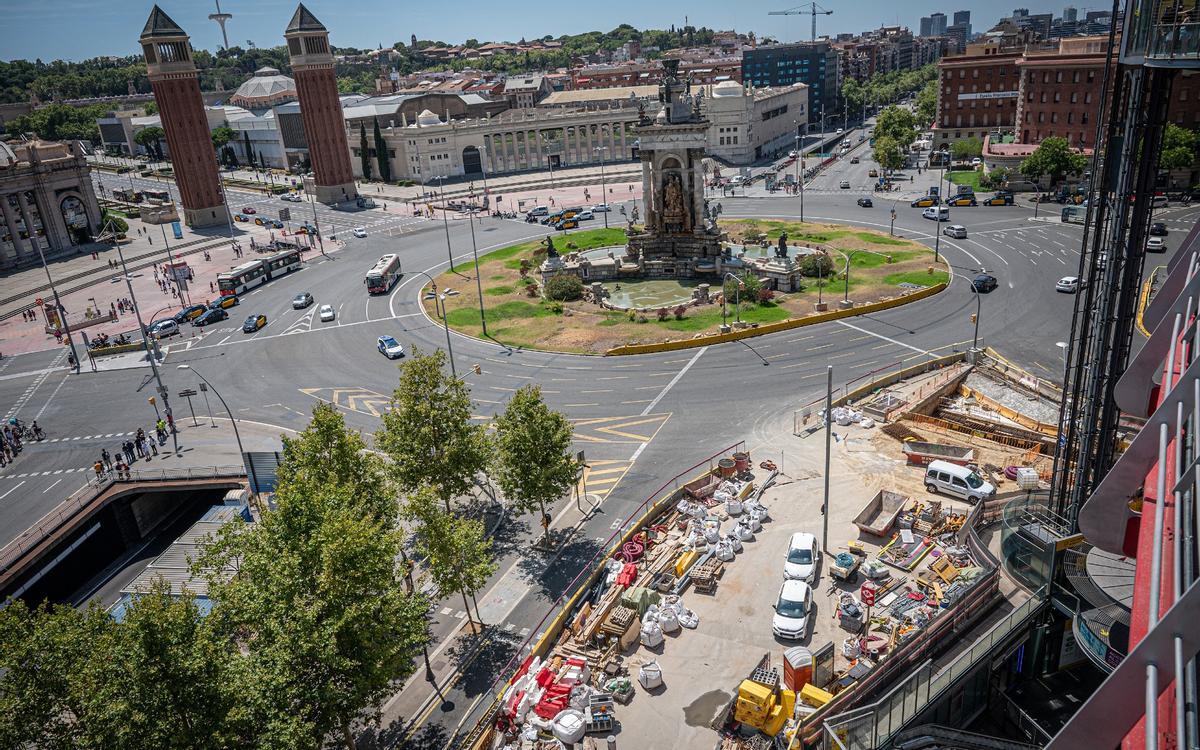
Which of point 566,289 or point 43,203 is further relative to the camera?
point 43,203

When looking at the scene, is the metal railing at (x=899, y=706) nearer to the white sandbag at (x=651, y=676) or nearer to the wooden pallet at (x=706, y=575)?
the white sandbag at (x=651, y=676)

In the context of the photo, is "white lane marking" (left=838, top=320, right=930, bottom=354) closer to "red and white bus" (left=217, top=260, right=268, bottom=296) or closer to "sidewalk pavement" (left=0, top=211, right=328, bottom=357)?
"red and white bus" (left=217, top=260, right=268, bottom=296)

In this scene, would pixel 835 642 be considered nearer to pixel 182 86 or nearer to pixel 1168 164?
pixel 1168 164

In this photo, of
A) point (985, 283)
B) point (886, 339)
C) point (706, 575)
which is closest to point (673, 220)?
point (886, 339)

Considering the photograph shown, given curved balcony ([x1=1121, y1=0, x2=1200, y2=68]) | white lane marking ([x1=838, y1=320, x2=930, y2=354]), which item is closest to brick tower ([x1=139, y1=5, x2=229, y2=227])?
white lane marking ([x1=838, y1=320, x2=930, y2=354])

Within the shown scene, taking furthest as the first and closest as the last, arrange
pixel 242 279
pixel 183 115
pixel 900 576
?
1. pixel 183 115
2. pixel 242 279
3. pixel 900 576

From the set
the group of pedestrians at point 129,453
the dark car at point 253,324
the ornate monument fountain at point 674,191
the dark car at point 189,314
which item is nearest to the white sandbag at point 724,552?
the group of pedestrians at point 129,453

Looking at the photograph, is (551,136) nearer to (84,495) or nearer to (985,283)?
(985,283)

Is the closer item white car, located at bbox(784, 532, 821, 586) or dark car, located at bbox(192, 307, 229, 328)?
white car, located at bbox(784, 532, 821, 586)
